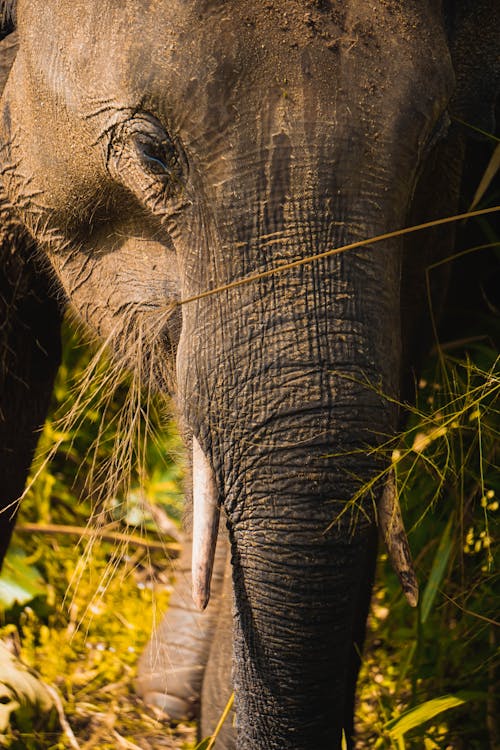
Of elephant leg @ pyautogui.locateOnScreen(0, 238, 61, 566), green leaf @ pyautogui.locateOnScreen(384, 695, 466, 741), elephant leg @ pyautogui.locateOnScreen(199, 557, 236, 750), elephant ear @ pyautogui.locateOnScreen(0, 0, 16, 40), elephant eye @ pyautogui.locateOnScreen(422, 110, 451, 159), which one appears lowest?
green leaf @ pyautogui.locateOnScreen(384, 695, 466, 741)

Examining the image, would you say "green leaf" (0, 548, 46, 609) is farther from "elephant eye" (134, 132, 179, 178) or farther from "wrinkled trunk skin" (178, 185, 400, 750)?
"elephant eye" (134, 132, 179, 178)

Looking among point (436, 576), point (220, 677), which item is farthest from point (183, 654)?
point (436, 576)

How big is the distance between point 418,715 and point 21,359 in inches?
43.5

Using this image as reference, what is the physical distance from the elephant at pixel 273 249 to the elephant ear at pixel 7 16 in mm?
139

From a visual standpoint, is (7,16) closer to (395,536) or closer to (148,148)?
(148,148)

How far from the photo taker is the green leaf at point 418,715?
7.32ft

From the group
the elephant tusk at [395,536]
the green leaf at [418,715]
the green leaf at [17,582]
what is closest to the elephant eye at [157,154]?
the elephant tusk at [395,536]

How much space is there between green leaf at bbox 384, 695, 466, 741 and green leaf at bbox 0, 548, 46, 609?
138 cm

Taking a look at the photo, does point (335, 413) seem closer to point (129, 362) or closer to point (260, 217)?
point (260, 217)

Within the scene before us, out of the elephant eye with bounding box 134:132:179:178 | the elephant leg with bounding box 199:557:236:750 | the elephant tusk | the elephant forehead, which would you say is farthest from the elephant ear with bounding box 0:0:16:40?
the elephant leg with bounding box 199:557:236:750

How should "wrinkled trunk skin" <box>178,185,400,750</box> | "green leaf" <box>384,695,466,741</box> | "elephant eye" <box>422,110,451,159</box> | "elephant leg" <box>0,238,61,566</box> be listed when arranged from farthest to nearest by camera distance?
"elephant leg" <box>0,238,61,566</box> < "green leaf" <box>384,695,466,741</box> < "elephant eye" <box>422,110,451,159</box> < "wrinkled trunk skin" <box>178,185,400,750</box>

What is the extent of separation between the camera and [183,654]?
3250mm

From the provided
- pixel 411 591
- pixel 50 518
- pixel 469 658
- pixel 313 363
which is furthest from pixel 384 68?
pixel 50 518

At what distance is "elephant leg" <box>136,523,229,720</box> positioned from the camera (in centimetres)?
311
